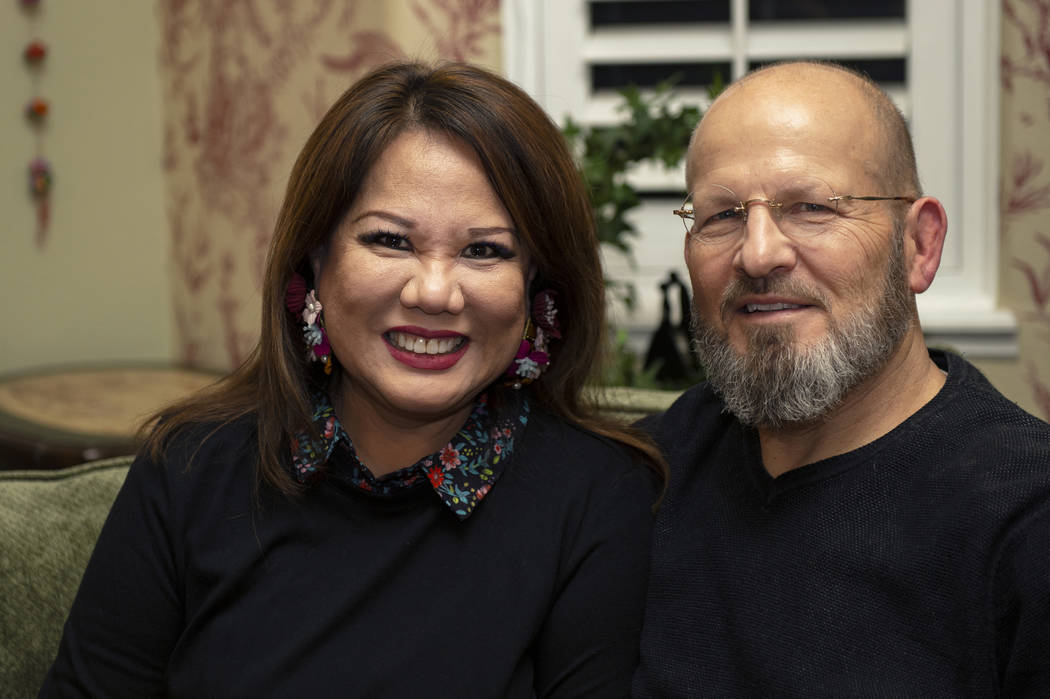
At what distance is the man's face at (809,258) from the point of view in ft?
4.00

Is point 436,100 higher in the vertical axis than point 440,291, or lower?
higher

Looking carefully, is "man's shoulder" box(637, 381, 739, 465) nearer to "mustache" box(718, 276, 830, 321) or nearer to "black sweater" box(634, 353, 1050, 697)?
"black sweater" box(634, 353, 1050, 697)

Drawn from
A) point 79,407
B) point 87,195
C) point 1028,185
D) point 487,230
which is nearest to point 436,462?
point 487,230

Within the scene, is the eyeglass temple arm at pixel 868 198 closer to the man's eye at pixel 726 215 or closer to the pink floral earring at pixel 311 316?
the man's eye at pixel 726 215

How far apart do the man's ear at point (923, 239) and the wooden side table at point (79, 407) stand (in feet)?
3.92

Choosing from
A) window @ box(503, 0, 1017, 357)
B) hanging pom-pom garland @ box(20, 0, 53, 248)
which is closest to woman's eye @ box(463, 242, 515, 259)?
window @ box(503, 0, 1017, 357)

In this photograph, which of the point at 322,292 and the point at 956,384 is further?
the point at 322,292

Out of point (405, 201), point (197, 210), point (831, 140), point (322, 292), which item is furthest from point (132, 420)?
point (831, 140)

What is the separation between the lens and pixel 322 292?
Result: 1.39 metres

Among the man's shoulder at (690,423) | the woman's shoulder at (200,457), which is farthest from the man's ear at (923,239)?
the woman's shoulder at (200,457)

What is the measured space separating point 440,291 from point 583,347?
0.99ft

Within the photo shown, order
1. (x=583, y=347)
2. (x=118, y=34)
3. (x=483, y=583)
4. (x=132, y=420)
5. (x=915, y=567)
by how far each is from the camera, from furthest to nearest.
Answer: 1. (x=118, y=34)
2. (x=132, y=420)
3. (x=583, y=347)
4. (x=483, y=583)
5. (x=915, y=567)

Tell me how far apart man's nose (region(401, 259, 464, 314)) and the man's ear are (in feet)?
1.75

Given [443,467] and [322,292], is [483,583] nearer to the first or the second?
[443,467]
